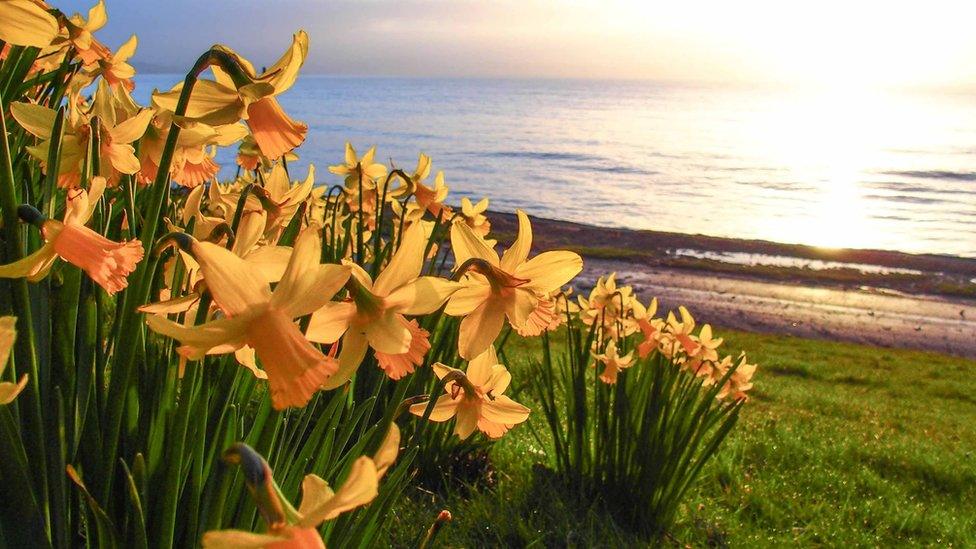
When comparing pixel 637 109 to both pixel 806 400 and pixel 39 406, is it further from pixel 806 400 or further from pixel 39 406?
pixel 39 406

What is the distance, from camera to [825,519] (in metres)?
4.04

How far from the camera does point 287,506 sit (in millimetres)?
569

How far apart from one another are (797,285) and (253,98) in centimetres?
1900

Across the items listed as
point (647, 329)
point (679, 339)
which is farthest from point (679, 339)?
point (647, 329)

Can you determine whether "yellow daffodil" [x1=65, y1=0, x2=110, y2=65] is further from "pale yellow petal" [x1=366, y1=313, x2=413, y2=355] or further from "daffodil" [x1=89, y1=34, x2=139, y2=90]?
"pale yellow petal" [x1=366, y1=313, x2=413, y2=355]

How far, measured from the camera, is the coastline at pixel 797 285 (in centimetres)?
1485

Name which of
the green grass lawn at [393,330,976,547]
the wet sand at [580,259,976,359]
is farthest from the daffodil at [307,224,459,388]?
the wet sand at [580,259,976,359]

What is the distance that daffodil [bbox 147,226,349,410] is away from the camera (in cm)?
68

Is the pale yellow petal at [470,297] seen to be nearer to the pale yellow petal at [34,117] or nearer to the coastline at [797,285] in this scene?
the pale yellow petal at [34,117]

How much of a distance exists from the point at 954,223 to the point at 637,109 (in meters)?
85.1

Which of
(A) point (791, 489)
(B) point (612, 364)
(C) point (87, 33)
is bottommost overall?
(A) point (791, 489)

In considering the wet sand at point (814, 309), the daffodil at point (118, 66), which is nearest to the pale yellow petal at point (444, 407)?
the daffodil at point (118, 66)

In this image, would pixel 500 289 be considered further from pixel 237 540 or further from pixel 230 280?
pixel 237 540

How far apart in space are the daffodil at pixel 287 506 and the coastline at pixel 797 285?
14841 millimetres
